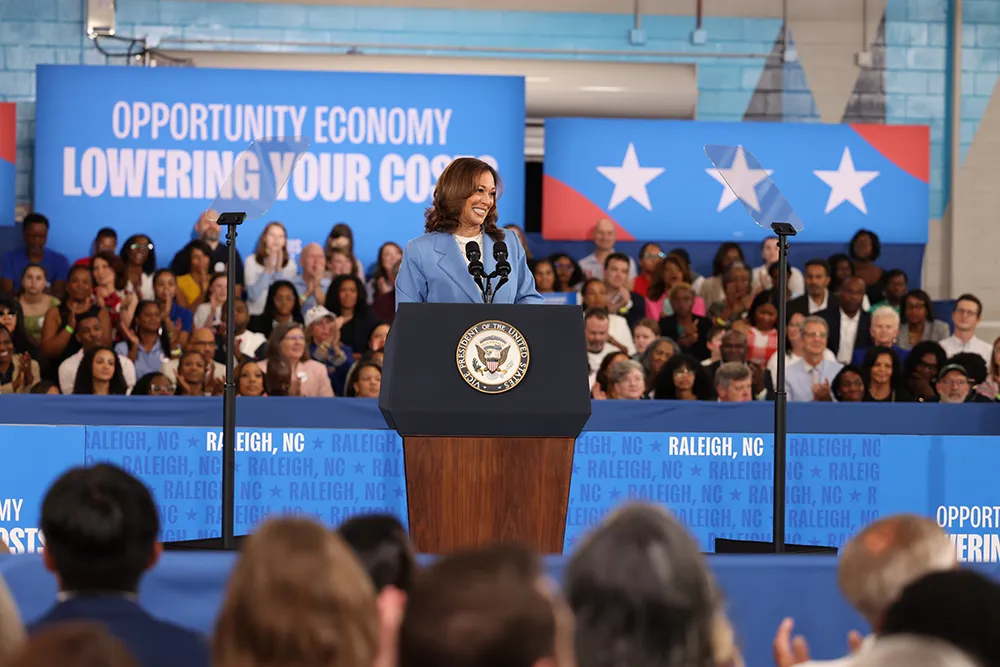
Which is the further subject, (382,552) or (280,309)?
(280,309)

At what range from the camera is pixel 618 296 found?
766 centimetres

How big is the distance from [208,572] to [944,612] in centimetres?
152

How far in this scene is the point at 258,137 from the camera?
8680 millimetres

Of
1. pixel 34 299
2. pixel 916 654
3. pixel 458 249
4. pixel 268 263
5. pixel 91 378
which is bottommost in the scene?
pixel 916 654

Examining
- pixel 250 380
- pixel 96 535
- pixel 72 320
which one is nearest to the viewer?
pixel 96 535

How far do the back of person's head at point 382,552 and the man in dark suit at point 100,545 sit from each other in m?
0.26

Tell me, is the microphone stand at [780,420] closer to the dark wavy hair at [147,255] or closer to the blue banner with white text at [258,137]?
the blue banner with white text at [258,137]

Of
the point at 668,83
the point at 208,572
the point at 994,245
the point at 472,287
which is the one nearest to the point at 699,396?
the point at 472,287

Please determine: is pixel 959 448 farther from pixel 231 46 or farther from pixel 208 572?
pixel 231 46

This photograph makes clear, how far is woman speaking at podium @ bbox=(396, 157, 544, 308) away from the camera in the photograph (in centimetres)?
387

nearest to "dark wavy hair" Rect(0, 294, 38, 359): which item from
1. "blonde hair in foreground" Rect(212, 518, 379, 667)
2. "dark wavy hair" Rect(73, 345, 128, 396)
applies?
"dark wavy hair" Rect(73, 345, 128, 396)

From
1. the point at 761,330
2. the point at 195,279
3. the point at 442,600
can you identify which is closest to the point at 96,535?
the point at 442,600

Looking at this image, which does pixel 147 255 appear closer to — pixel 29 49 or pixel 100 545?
pixel 29 49

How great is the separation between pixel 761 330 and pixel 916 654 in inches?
234
